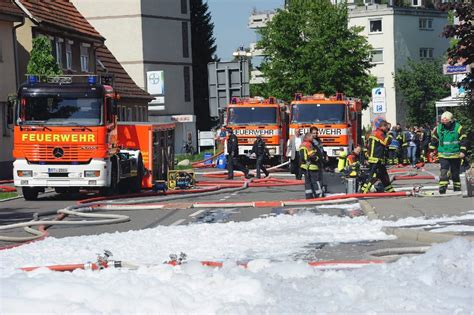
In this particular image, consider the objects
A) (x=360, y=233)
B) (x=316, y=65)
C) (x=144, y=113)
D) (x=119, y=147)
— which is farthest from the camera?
(x=316, y=65)

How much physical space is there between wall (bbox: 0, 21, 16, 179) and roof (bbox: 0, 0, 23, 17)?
18.7 inches

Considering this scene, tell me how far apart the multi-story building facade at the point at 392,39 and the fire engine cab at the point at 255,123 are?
185 feet

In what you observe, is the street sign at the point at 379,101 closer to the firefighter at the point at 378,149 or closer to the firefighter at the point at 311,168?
the firefighter at the point at 311,168

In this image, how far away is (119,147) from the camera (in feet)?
91.1

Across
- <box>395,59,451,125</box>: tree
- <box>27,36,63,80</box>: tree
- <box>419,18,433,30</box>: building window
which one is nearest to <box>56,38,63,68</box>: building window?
<box>27,36,63,80</box>: tree

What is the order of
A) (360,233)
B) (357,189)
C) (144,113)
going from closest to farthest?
(360,233)
(357,189)
(144,113)

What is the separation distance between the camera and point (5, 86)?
4188cm

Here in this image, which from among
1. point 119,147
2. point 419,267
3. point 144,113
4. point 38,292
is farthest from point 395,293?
point 144,113

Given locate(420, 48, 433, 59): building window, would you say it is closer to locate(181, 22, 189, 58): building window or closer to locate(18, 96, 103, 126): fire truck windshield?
locate(181, 22, 189, 58): building window

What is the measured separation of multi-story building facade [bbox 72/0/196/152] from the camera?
247 ft

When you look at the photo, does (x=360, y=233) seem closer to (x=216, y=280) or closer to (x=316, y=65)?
(x=216, y=280)

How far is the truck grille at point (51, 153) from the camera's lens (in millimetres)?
25359

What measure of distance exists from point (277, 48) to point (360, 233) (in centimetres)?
5925

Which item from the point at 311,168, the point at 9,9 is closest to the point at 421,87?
the point at 9,9
